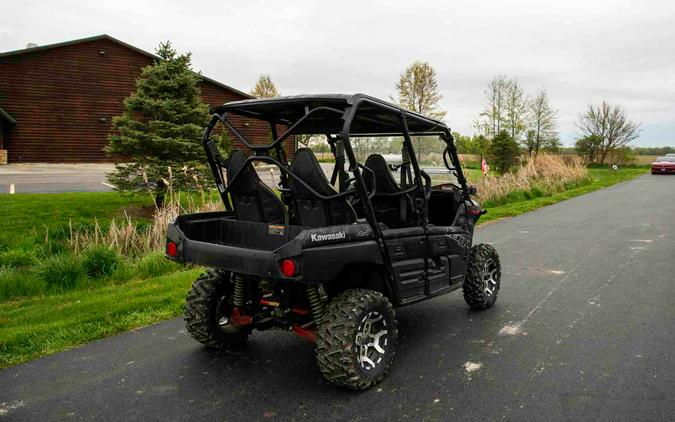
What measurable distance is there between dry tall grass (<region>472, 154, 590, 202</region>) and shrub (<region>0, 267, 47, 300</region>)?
12622 millimetres

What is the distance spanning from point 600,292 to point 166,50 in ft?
34.9

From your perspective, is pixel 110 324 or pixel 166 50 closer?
pixel 110 324

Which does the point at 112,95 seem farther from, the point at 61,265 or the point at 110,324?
→ the point at 110,324

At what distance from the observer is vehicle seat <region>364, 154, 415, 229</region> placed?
469cm

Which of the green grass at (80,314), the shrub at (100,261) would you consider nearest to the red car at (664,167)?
the green grass at (80,314)

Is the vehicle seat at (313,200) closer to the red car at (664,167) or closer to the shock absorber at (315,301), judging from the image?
the shock absorber at (315,301)

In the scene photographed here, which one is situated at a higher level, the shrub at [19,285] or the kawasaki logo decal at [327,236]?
the kawasaki logo decal at [327,236]

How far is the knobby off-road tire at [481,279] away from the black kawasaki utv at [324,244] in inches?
4.3

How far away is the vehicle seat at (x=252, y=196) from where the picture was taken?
438 cm

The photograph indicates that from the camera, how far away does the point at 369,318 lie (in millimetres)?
3938

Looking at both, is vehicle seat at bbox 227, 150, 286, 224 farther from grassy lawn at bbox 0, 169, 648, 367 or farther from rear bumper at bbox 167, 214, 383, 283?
grassy lawn at bbox 0, 169, 648, 367

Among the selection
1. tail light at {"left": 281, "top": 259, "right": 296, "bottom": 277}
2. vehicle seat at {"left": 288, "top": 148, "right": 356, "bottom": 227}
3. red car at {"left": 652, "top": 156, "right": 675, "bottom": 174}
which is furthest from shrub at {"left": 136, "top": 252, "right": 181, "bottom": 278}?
red car at {"left": 652, "top": 156, "right": 675, "bottom": 174}

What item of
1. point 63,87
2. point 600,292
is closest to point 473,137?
point 63,87

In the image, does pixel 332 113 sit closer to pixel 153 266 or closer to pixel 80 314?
pixel 80 314
